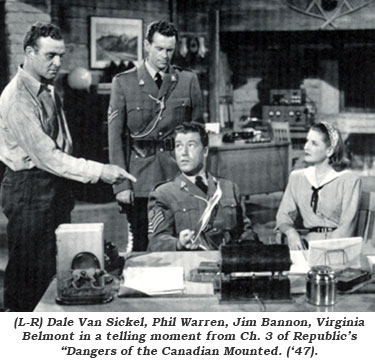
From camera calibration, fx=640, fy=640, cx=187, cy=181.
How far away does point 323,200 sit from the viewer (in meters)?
3.03

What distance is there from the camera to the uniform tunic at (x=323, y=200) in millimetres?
2969

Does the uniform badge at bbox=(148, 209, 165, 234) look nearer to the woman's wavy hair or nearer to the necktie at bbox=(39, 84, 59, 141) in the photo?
the necktie at bbox=(39, 84, 59, 141)

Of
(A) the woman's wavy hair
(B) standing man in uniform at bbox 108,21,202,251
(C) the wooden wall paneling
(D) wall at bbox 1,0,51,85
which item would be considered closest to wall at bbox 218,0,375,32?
(C) the wooden wall paneling

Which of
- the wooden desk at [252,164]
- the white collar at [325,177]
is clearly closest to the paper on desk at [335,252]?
the white collar at [325,177]

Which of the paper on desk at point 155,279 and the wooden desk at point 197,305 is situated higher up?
the paper on desk at point 155,279

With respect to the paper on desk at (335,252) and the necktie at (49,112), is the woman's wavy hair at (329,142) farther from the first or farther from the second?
the necktie at (49,112)

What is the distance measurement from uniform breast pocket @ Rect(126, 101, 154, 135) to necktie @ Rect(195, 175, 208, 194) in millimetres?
672

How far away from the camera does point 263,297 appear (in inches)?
73.6

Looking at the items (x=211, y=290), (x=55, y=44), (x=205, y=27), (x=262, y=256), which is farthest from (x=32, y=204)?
(x=205, y=27)

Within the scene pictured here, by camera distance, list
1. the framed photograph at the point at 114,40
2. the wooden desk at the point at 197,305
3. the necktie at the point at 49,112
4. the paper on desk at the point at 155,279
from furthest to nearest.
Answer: the framed photograph at the point at 114,40 < the necktie at the point at 49,112 < the paper on desk at the point at 155,279 < the wooden desk at the point at 197,305

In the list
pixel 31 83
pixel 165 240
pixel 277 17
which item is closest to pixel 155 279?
pixel 165 240

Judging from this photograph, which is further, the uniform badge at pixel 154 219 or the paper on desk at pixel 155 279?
the uniform badge at pixel 154 219

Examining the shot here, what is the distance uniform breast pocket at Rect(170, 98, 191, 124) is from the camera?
331 cm
